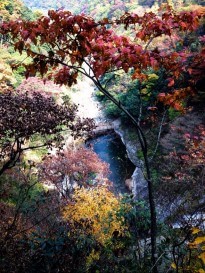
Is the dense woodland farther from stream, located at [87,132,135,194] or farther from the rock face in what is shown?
stream, located at [87,132,135,194]

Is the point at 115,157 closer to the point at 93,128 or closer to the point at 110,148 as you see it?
the point at 110,148

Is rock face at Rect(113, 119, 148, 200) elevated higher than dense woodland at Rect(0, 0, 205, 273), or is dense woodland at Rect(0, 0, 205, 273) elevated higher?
rock face at Rect(113, 119, 148, 200)

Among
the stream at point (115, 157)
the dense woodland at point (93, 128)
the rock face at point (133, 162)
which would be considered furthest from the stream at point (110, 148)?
the dense woodland at point (93, 128)

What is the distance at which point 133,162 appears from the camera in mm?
18375

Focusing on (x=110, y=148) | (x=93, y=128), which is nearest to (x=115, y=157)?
(x=110, y=148)

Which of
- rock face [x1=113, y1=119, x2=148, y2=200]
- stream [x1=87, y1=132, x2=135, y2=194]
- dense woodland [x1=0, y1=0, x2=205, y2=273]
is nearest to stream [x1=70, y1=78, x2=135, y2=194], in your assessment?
stream [x1=87, y1=132, x2=135, y2=194]

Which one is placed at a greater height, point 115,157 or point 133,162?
point 115,157

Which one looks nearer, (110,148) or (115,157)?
(115,157)

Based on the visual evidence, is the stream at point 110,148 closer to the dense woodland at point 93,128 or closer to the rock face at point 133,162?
the rock face at point 133,162

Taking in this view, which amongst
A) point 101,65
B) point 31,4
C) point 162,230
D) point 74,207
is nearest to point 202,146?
point 74,207

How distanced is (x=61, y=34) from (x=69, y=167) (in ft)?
39.6

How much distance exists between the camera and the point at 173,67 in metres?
3.44

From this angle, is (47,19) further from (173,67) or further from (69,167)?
(69,167)

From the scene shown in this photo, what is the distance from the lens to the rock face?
14641 mm
